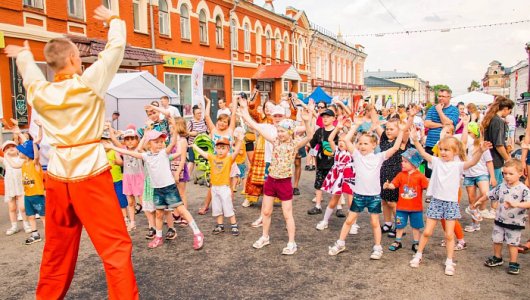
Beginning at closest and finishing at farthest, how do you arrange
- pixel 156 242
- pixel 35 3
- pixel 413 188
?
pixel 413 188 < pixel 156 242 < pixel 35 3

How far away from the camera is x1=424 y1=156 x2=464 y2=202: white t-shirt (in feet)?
15.0

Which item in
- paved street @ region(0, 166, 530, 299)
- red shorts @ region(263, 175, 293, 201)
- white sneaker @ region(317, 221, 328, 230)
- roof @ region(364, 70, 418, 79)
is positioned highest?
roof @ region(364, 70, 418, 79)

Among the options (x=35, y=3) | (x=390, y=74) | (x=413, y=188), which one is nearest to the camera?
(x=413, y=188)

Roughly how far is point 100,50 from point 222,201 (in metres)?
9.07

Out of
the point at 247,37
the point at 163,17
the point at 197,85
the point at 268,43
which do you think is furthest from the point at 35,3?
the point at 268,43

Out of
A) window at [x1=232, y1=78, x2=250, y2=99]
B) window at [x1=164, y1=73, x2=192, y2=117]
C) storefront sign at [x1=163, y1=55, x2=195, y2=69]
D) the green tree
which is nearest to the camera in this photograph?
storefront sign at [x1=163, y1=55, x2=195, y2=69]

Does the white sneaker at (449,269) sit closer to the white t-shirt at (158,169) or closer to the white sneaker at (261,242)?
the white sneaker at (261,242)

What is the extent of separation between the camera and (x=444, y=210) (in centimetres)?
457

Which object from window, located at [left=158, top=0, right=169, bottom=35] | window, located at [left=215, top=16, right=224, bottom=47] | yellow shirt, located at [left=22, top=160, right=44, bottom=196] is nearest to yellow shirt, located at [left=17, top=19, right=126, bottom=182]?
yellow shirt, located at [left=22, top=160, right=44, bottom=196]

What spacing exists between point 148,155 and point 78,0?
12.1 m

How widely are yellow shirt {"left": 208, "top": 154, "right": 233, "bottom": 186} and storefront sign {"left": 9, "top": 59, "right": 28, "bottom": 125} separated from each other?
939 centimetres

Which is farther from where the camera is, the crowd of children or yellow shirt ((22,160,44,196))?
yellow shirt ((22,160,44,196))

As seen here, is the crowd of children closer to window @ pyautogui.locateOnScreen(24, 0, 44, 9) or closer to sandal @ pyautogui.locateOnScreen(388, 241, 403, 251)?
sandal @ pyautogui.locateOnScreen(388, 241, 403, 251)

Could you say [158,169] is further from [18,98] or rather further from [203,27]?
[203,27]
